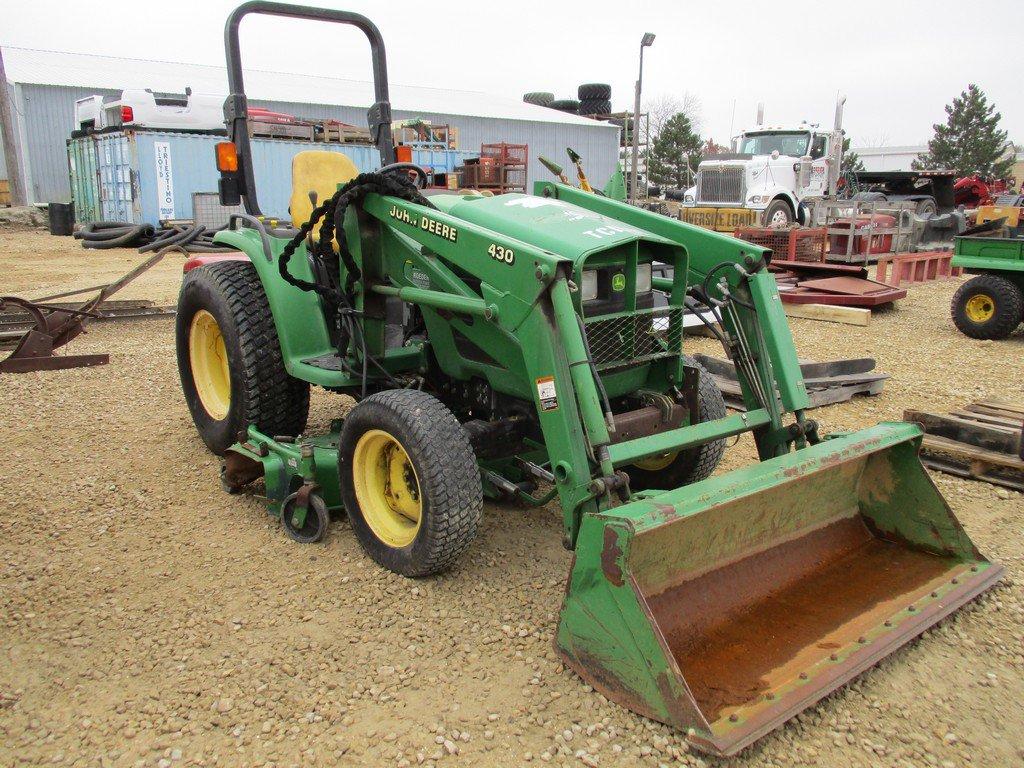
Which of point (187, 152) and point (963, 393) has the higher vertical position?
point (187, 152)

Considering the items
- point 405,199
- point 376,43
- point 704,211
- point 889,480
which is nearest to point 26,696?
point 405,199

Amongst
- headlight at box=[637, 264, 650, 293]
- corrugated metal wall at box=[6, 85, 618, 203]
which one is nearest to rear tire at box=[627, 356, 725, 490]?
headlight at box=[637, 264, 650, 293]

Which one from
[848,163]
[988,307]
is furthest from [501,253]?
[848,163]

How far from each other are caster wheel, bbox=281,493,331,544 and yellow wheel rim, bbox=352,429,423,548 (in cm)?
24

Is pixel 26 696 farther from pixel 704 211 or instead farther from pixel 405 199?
pixel 704 211

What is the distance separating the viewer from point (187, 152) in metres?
17.6

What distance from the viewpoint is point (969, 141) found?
4591 cm

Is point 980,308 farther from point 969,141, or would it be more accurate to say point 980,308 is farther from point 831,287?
point 969,141

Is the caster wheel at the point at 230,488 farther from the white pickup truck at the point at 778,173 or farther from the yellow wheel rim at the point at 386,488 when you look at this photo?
the white pickup truck at the point at 778,173

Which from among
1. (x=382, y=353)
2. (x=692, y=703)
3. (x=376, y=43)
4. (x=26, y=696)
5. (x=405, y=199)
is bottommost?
(x=26, y=696)

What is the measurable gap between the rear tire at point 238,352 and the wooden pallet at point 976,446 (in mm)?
3444

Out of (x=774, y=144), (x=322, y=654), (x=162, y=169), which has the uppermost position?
(x=774, y=144)

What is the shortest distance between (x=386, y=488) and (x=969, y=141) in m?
51.0

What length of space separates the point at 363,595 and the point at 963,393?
517 centimetres
